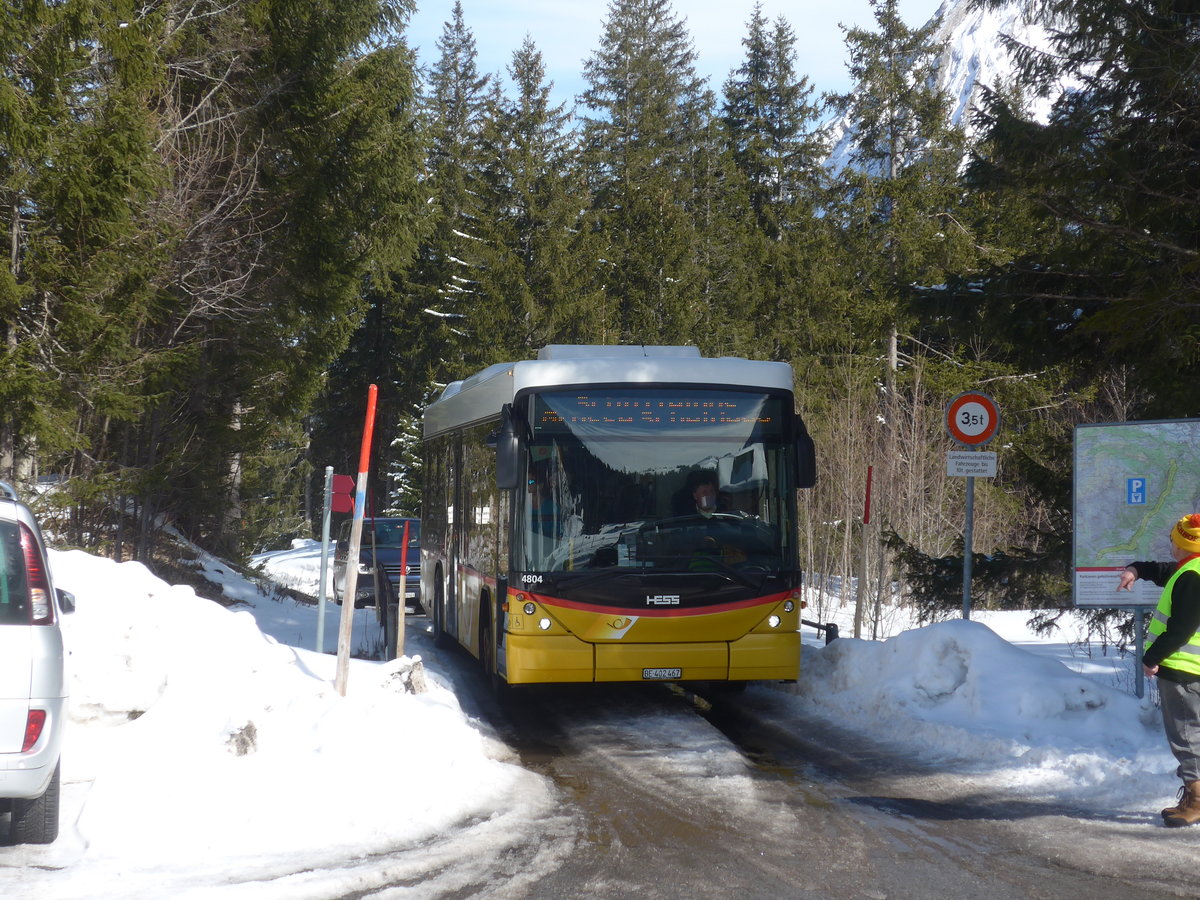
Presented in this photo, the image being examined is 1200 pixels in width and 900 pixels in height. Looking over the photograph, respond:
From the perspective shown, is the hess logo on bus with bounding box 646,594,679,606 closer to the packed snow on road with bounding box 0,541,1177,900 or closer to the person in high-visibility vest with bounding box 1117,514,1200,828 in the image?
the packed snow on road with bounding box 0,541,1177,900

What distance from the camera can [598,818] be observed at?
718cm

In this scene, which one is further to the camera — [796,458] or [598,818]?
[796,458]

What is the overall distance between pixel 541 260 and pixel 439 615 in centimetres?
2205

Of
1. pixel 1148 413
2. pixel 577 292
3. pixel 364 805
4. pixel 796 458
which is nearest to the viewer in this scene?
pixel 364 805

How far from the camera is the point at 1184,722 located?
6.99 meters

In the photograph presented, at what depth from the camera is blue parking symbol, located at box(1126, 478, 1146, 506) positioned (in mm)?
9859

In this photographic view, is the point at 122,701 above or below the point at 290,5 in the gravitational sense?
below

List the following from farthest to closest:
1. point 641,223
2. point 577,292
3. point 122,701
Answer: point 641,223
point 577,292
point 122,701

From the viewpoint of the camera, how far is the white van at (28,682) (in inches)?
228

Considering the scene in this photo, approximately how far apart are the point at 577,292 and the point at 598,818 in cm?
2979

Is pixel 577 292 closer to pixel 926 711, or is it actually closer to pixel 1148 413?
pixel 1148 413

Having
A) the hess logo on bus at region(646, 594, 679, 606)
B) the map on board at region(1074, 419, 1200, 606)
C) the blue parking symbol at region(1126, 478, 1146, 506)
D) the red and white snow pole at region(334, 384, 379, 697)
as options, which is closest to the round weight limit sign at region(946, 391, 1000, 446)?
the map on board at region(1074, 419, 1200, 606)

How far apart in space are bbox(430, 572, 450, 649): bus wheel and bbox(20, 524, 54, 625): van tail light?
357 inches

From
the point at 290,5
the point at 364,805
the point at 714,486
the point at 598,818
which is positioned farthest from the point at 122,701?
the point at 290,5
